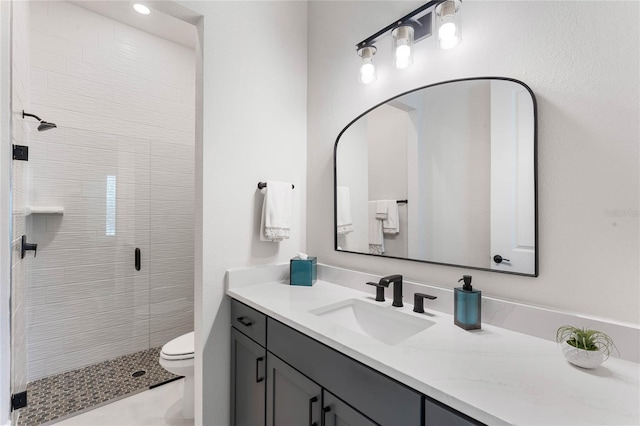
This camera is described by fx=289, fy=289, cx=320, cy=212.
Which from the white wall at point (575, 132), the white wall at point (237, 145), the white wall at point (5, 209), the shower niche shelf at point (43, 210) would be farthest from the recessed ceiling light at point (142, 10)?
the white wall at point (575, 132)

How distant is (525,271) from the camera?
1.01 meters

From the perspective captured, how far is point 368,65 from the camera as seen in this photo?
145 cm

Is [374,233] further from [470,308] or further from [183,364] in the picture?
[183,364]

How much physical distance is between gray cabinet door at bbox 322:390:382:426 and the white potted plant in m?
Answer: 0.56

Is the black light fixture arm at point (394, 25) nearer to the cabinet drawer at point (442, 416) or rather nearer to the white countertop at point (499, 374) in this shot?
the white countertop at point (499, 374)

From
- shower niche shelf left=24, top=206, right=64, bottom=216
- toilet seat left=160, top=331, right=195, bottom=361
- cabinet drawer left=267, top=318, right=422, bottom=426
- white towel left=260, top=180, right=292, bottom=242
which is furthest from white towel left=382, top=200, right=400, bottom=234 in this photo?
shower niche shelf left=24, top=206, right=64, bottom=216

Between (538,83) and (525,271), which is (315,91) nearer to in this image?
(538,83)

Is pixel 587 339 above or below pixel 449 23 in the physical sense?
below

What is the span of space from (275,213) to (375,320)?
30.1 inches

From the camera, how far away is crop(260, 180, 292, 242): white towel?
160 cm

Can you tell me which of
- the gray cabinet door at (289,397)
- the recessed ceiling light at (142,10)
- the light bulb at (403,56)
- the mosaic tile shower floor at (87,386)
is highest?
the recessed ceiling light at (142,10)

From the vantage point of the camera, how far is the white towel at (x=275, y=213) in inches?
63.1

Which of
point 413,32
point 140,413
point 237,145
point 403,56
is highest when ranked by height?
point 413,32

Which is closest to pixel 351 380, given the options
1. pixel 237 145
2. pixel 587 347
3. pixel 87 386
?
pixel 587 347
